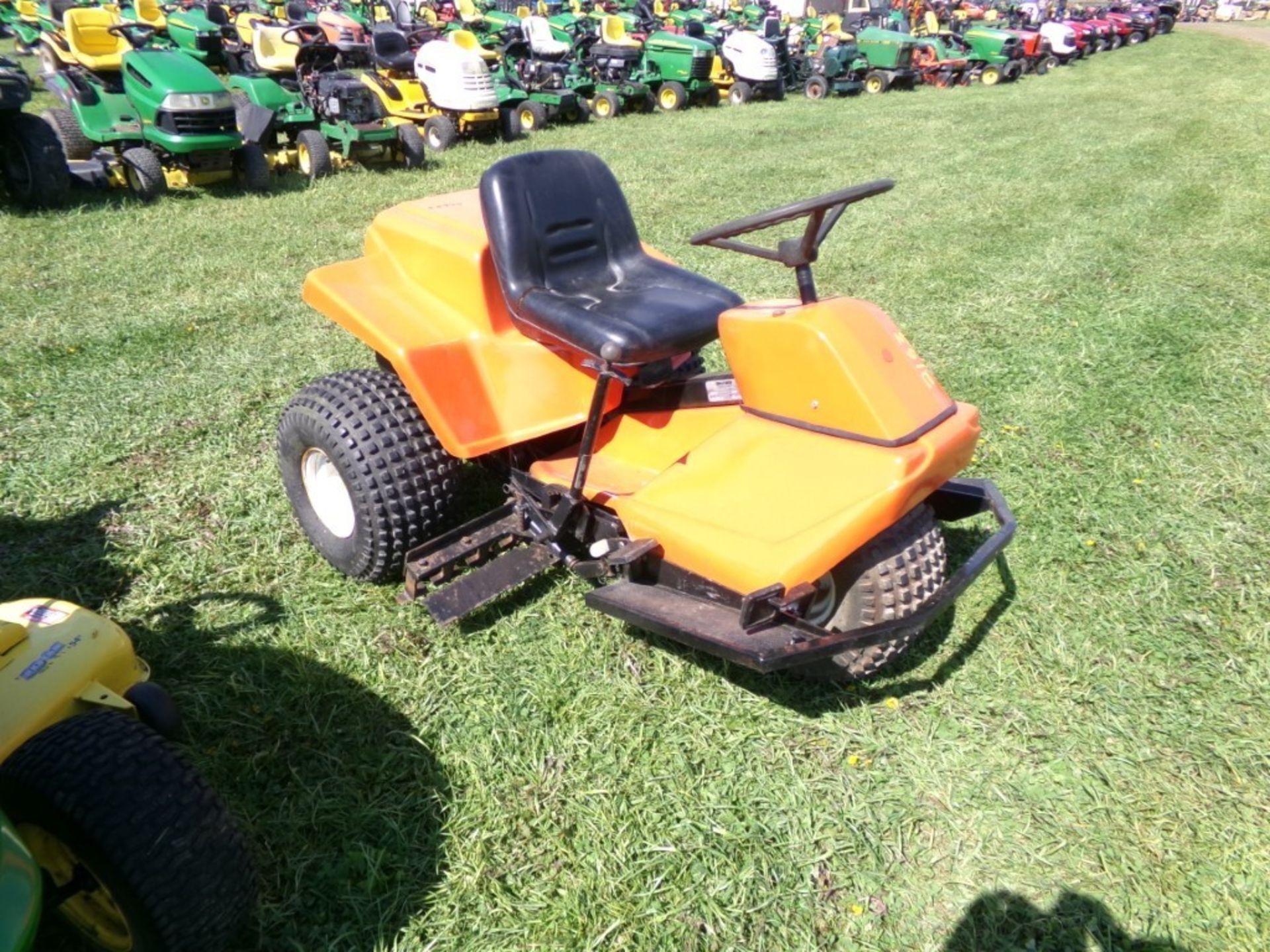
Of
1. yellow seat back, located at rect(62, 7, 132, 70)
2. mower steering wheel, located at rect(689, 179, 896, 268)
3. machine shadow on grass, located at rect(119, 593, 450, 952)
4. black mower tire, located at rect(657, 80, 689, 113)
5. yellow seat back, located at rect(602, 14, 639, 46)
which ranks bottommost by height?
black mower tire, located at rect(657, 80, 689, 113)

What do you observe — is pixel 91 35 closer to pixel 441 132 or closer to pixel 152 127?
pixel 152 127

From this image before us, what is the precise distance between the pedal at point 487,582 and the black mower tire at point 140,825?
2.63 feet

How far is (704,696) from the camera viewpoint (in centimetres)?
212

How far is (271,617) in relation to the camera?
2.31m

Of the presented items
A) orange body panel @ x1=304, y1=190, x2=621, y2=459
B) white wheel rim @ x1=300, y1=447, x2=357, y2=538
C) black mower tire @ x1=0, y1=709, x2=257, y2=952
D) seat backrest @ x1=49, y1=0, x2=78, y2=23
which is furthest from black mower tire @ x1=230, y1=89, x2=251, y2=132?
black mower tire @ x1=0, y1=709, x2=257, y2=952

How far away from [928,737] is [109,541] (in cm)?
237

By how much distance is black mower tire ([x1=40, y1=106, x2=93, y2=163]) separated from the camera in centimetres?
614

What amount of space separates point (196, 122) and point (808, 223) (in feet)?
18.2

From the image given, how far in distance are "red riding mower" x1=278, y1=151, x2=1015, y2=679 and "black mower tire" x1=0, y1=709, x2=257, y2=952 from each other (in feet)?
2.68

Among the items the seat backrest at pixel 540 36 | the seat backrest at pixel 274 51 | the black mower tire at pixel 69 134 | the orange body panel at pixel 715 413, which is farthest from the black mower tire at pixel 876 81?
the orange body panel at pixel 715 413

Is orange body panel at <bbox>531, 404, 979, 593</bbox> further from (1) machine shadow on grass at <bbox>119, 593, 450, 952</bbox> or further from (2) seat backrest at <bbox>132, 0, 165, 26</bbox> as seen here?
(2) seat backrest at <bbox>132, 0, 165, 26</bbox>

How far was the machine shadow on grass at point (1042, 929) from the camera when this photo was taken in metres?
1.59

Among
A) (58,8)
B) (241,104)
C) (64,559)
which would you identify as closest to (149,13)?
(58,8)

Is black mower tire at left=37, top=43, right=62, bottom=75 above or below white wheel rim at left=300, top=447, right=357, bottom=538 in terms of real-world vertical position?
above
